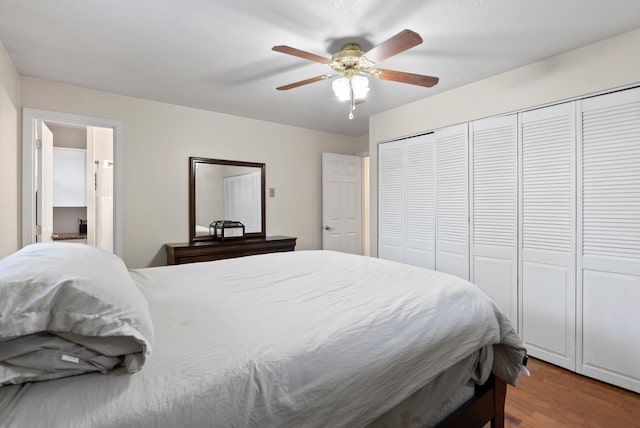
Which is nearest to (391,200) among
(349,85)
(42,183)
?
(349,85)

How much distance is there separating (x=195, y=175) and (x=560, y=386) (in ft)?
12.9

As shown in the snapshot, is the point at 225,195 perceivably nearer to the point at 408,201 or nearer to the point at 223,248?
the point at 223,248

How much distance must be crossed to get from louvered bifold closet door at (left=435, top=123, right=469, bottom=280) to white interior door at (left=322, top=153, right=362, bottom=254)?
5.79 ft

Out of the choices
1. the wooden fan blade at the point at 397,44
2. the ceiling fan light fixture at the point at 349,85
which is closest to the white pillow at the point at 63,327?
the wooden fan blade at the point at 397,44

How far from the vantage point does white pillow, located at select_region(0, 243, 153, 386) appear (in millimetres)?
754

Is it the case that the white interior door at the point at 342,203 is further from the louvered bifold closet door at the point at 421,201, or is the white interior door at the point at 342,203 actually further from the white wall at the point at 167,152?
the louvered bifold closet door at the point at 421,201

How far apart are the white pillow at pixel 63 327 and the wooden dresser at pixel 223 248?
2482mm

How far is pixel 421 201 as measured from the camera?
3.53 m

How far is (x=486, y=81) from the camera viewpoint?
9.59 ft

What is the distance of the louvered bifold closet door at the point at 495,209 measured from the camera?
9.07 ft

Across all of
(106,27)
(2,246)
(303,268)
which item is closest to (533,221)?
(303,268)

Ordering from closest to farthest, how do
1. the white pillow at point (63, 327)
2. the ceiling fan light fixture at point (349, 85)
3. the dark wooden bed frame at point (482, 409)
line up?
the white pillow at point (63, 327), the dark wooden bed frame at point (482, 409), the ceiling fan light fixture at point (349, 85)

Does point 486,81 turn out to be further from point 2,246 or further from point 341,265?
point 2,246

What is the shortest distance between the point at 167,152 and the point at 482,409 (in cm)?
363
